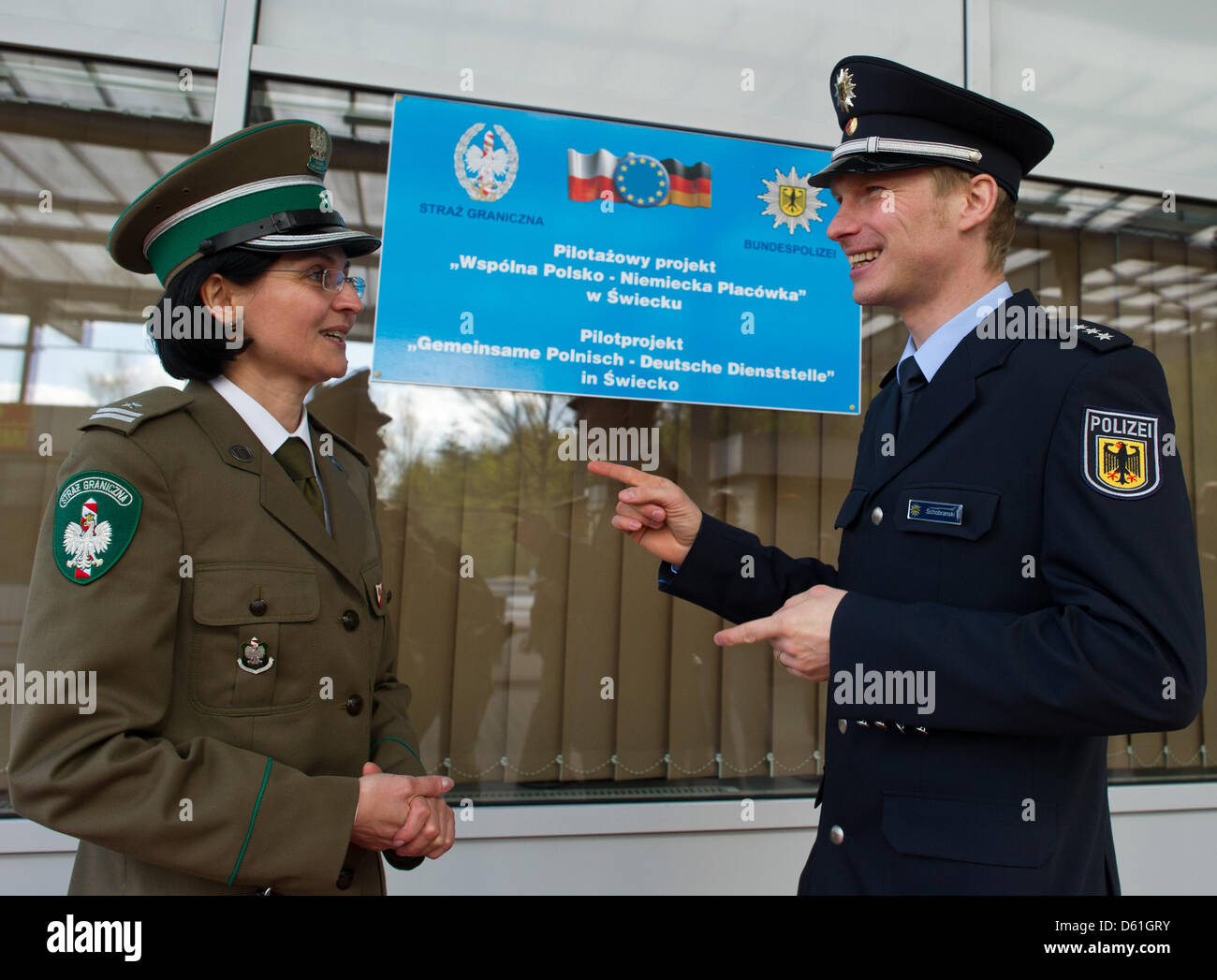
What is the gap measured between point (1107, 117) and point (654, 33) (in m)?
1.71

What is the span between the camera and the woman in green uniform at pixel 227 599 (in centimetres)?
92

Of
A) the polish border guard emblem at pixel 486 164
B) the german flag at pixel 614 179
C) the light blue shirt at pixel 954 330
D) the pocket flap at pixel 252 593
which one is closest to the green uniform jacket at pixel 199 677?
the pocket flap at pixel 252 593

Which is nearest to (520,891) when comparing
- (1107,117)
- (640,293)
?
(640,293)

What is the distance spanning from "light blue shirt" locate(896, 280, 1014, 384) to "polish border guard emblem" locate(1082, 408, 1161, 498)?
27cm

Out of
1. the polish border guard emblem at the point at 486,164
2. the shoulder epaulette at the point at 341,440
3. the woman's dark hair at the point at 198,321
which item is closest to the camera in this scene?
the woman's dark hair at the point at 198,321

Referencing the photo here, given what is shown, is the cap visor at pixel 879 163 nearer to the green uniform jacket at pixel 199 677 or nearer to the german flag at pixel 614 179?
the green uniform jacket at pixel 199 677

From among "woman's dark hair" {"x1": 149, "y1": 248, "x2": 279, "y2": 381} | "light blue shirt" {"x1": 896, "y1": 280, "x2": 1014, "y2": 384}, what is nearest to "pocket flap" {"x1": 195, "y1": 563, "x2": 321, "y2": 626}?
"woman's dark hair" {"x1": 149, "y1": 248, "x2": 279, "y2": 381}

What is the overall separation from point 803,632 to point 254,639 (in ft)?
2.44

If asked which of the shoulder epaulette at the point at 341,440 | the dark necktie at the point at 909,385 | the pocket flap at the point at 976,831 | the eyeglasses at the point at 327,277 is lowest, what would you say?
the pocket flap at the point at 976,831

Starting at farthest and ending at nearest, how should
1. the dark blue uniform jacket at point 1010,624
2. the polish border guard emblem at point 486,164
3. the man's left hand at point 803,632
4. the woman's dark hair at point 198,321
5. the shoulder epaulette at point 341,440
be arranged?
1. the polish border guard emblem at point 486,164
2. the shoulder epaulette at point 341,440
3. the woman's dark hair at point 198,321
4. the man's left hand at point 803,632
5. the dark blue uniform jacket at point 1010,624

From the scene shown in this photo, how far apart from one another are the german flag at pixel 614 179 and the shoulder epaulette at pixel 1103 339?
155 cm

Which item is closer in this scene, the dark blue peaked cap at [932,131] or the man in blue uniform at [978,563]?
the man in blue uniform at [978,563]

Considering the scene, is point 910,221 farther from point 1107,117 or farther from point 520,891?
point 1107,117

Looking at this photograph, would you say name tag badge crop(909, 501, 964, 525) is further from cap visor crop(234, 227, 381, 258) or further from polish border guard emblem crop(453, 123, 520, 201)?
polish border guard emblem crop(453, 123, 520, 201)
